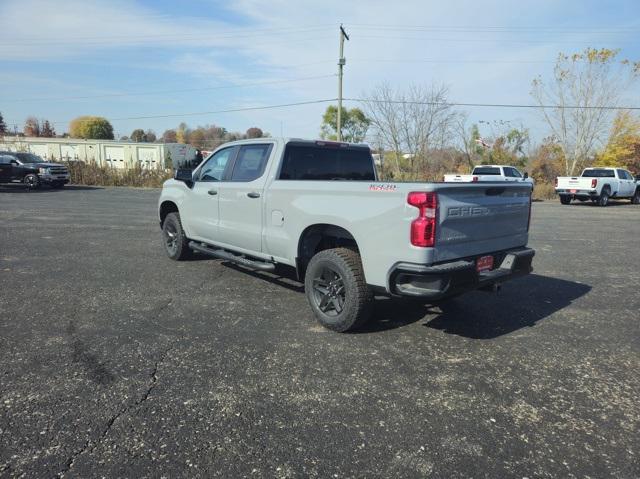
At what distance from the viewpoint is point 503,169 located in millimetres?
22219

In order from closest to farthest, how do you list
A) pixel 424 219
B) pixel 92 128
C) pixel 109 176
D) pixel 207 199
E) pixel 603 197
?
1. pixel 424 219
2. pixel 207 199
3. pixel 603 197
4. pixel 109 176
5. pixel 92 128

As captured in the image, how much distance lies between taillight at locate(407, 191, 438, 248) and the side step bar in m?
2.12

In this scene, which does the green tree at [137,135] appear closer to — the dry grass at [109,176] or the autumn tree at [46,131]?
the autumn tree at [46,131]

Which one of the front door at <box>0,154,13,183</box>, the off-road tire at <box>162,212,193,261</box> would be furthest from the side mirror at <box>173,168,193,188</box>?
the front door at <box>0,154,13,183</box>

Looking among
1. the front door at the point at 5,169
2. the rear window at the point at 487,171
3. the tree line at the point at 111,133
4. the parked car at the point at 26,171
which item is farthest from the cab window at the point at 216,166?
the tree line at the point at 111,133

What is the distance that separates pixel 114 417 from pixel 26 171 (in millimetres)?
25171

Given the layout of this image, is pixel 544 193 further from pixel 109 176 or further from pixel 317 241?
pixel 109 176

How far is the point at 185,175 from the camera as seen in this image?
661 centimetres

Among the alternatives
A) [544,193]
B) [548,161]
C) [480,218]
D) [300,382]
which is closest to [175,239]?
[300,382]

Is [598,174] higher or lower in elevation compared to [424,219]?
higher

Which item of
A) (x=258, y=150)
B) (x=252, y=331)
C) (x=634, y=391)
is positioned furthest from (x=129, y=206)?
(x=634, y=391)

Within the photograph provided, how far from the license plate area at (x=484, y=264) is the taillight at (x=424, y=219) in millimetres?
746

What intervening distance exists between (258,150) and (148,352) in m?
2.81

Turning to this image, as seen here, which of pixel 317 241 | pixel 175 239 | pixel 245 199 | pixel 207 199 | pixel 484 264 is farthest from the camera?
pixel 175 239
